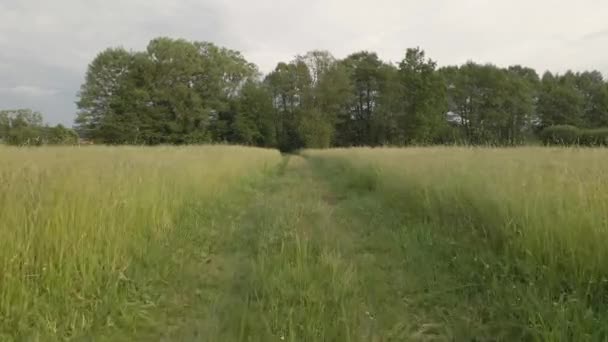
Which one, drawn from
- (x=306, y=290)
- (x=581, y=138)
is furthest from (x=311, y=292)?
(x=581, y=138)

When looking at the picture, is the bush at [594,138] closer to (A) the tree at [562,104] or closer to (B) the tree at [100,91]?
(A) the tree at [562,104]

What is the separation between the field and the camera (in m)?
2.32

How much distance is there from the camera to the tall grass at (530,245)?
2260mm

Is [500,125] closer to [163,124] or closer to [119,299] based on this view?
[163,124]

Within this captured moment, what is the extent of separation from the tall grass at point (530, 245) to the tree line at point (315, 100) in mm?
35960

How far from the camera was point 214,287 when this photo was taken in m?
3.17

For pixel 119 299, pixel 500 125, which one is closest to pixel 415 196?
pixel 119 299

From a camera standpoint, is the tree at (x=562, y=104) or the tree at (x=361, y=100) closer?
the tree at (x=562, y=104)

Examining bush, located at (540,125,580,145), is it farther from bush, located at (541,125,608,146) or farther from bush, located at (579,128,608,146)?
bush, located at (579,128,608,146)

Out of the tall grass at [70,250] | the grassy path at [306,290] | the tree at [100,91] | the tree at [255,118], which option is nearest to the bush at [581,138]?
the grassy path at [306,290]

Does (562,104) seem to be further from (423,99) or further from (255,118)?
(255,118)

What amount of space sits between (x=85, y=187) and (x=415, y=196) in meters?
5.46

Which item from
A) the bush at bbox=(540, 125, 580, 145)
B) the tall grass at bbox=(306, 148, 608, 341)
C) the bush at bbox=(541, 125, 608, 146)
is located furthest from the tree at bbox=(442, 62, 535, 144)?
the tall grass at bbox=(306, 148, 608, 341)

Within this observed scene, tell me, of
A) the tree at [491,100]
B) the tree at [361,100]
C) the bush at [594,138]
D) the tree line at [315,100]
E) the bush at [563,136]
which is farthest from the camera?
the tree at [361,100]
